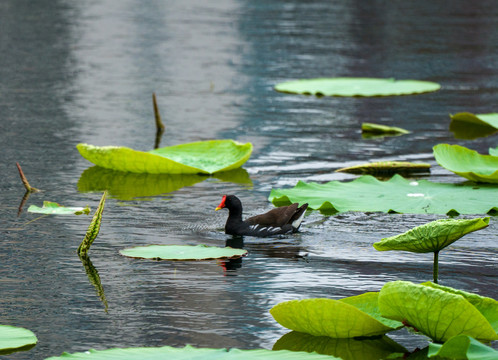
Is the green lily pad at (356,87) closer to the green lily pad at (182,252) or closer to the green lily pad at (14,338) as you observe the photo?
the green lily pad at (182,252)

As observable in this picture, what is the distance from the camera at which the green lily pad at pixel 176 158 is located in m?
7.78

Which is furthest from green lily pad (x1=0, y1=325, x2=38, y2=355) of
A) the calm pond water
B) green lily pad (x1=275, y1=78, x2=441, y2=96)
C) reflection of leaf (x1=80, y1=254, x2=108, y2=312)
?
green lily pad (x1=275, y1=78, x2=441, y2=96)

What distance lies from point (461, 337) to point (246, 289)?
174 cm

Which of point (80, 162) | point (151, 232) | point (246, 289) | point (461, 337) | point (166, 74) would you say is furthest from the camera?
point (166, 74)

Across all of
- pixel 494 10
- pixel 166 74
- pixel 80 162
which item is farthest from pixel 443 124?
pixel 494 10

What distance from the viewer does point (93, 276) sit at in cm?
522

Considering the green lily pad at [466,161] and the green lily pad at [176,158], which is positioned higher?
the green lily pad at [466,161]

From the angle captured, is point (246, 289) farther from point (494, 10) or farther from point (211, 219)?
point (494, 10)

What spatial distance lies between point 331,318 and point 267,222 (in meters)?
2.27

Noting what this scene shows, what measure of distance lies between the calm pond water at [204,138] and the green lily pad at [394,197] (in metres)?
0.12

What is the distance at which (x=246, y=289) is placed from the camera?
16.6 feet

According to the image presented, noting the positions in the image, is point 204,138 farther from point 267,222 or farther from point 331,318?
point 331,318

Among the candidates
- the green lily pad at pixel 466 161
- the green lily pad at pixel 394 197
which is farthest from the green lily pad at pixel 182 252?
the green lily pad at pixel 466 161

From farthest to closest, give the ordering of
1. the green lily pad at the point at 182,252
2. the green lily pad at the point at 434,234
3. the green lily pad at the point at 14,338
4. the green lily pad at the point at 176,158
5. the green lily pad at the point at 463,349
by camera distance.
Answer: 1. the green lily pad at the point at 176,158
2. the green lily pad at the point at 182,252
3. the green lily pad at the point at 434,234
4. the green lily pad at the point at 14,338
5. the green lily pad at the point at 463,349
